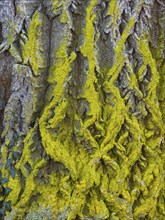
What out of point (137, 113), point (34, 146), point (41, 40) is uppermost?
point (41, 40)

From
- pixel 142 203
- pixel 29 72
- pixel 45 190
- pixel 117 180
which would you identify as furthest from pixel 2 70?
pixel 142 203

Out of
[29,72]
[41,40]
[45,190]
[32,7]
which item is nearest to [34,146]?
[45,190]

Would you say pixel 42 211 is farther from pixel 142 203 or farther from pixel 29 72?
pixel 29 72

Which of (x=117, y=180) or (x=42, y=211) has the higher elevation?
(x=117, y=180)

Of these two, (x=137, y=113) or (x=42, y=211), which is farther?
(x=137, y=113)

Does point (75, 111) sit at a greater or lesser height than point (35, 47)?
lesser

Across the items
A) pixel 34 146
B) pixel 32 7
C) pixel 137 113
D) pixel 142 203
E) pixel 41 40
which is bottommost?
pixel 142 203

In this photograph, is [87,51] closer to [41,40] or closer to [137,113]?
[41,40]
